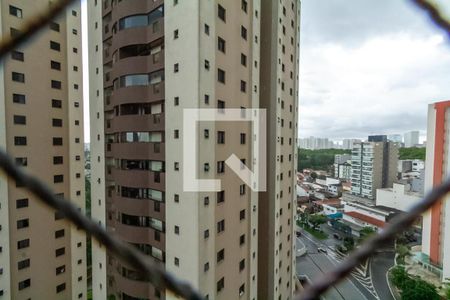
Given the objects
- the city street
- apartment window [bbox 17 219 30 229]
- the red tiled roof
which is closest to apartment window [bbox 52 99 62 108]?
apartment window [bbox 17 219 30 229]

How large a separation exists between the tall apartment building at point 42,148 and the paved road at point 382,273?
1861 cm

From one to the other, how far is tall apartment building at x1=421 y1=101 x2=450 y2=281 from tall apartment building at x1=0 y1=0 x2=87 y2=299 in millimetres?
22774

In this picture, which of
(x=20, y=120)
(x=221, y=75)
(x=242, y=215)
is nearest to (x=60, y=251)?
(x=20, y=120)

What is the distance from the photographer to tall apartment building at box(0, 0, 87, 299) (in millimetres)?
8508

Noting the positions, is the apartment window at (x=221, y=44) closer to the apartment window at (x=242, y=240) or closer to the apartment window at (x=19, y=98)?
the apartment window at (x=242, y=240)

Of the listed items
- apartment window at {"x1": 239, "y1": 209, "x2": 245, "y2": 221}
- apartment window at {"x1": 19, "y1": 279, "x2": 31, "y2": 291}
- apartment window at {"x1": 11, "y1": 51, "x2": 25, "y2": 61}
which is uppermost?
apartment window at {"x1": 11, "y1": 51, "x2": 25, "y2": 61}

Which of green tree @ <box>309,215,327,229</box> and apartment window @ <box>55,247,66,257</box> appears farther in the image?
green tree @ <box>309,215,327,229</box>

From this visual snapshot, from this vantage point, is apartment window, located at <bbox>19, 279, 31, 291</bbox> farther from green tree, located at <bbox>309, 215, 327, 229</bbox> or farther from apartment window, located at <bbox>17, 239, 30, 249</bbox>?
green tree, located at <bbox>309, 215, 327, 229</bbox>

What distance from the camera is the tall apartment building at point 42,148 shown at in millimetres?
8508

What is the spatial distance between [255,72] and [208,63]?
280 cm

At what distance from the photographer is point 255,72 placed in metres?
8.08

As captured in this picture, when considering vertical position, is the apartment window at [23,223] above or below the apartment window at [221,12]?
below

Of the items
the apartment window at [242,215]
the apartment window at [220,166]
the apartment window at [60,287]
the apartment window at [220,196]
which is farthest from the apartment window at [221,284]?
the apartment window at [60,287]

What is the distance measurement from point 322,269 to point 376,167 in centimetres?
2074
